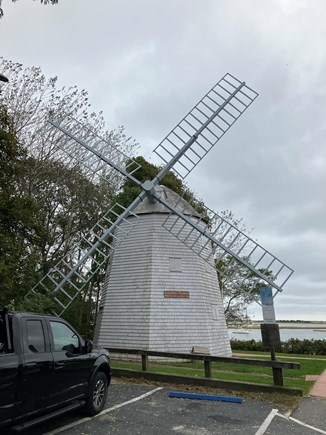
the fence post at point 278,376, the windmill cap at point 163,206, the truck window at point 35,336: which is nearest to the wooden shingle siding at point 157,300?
the windmill cap at point 163,206

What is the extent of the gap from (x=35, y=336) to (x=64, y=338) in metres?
0.89

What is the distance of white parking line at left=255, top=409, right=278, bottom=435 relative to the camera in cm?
675

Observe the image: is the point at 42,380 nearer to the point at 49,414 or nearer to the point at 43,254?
the point at 49,414

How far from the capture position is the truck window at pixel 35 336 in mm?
5867

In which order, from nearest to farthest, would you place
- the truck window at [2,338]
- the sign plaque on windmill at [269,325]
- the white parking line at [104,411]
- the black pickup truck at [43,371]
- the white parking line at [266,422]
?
the black pickup truck at [43,371] < the truck window at [2,338] < the white parking line at [104,411] < the white parking line at [266,422] < the sign plaque on windmill at [269,325]

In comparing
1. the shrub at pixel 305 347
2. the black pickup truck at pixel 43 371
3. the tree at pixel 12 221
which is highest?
the tree at pixel 12 221

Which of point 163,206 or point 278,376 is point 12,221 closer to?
point 163,206

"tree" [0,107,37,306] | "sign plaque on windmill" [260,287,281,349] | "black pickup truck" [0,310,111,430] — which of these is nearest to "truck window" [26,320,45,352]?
"black pickup truck" [0,310,111,430]

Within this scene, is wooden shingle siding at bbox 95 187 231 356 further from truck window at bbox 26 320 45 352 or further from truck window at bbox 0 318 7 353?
truck window at bbox 0 318 7 353

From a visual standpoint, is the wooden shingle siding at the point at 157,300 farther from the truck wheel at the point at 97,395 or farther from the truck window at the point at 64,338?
the truck window at the point at 64,338

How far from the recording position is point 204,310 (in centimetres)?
1566

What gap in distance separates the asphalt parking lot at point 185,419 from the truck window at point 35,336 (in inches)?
53.6

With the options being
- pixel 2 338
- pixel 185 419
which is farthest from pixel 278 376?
pixel 2 338

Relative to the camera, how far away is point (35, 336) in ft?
19.8
